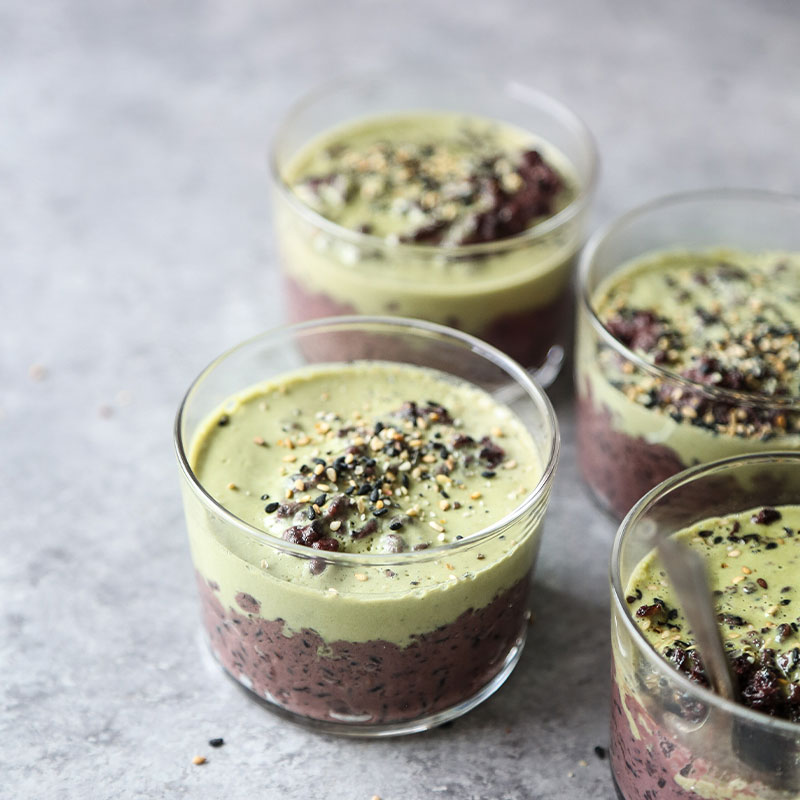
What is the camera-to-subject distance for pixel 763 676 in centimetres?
198

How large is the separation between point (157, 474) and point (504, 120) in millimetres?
1554

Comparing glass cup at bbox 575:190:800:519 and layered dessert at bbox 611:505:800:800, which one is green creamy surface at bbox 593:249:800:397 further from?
layered dessert at bbox 611:505:800:800

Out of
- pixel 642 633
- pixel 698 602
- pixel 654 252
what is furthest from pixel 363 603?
pixel 654 252

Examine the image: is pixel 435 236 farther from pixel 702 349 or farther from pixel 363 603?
pixel 363 603

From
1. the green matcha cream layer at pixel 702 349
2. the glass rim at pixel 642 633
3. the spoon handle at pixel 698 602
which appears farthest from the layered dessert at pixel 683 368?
the spoon handle at pixel 698 602

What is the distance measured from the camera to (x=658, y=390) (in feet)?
8.77

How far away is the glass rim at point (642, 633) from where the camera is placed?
182 cm

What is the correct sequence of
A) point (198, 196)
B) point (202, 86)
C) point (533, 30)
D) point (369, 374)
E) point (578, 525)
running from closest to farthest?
point (369, 374), point (578, 525), point (198, 196), point (202, 86), point (533, 30)

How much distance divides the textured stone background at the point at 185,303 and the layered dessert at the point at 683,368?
29 cm

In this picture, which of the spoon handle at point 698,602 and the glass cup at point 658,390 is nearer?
the spoon handle at point 698,602

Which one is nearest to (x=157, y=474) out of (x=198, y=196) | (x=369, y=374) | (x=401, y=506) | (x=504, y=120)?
(x=369, y=374)

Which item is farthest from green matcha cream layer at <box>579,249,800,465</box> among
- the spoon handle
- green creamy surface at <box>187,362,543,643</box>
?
the spoon handle

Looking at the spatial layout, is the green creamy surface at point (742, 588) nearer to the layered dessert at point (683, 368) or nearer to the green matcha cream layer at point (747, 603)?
the green matcha cream layer at point (747, 603)

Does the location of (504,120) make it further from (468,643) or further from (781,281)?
(468,643)
